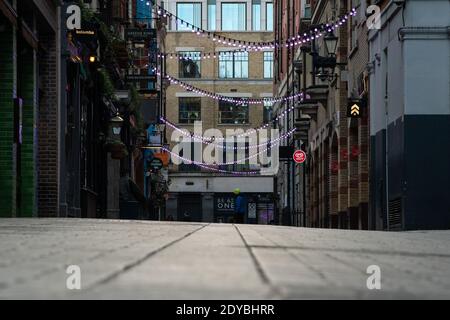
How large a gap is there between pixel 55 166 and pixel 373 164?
26.9ft

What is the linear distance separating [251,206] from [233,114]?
6502 millimetres

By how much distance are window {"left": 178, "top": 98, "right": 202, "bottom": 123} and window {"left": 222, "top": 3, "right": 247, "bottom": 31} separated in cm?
538

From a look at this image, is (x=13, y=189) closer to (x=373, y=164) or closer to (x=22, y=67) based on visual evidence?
(x=22, y=67)

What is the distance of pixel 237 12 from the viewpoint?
2990 inches

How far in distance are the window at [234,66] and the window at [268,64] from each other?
1298 mm

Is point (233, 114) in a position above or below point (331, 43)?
above

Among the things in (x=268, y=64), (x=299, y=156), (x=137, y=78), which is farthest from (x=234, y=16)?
(x=137, y=78)

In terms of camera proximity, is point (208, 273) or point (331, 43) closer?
point (208, 273)

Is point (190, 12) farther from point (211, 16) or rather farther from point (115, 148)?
point (115, 148)

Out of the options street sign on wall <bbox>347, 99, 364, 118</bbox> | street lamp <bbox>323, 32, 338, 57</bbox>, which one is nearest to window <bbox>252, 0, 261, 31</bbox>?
street lamp <bbox>323, 32, 338, 57</bbox>

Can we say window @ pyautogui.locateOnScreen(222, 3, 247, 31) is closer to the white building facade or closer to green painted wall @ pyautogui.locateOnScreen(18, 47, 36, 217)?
the white building facade

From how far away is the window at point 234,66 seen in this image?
7681 centimetres

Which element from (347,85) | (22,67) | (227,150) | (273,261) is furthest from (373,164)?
(227,150)

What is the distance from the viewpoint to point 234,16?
3002 inches
